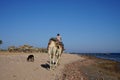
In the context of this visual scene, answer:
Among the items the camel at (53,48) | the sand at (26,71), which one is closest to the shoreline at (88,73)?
the sand at (26,71)

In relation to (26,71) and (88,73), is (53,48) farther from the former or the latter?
(88,73)

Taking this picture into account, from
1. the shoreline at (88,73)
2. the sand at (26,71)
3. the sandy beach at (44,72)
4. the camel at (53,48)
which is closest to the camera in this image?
the sand at (26,71)

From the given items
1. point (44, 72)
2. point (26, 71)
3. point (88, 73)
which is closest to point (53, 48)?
point (44, 72)

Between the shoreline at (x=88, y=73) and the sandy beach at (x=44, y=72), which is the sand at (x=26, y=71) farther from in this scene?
the shoreline at (x=88, y=73)

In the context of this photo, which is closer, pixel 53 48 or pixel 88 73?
pixel 53 48

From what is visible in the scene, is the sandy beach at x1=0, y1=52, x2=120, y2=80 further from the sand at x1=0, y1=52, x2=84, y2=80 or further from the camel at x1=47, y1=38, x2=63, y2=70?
the camel at x1=47, y1=38, x2=63, y2=70

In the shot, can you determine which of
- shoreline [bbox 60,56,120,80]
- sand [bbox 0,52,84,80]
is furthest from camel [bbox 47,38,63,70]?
shoreline [bbox 60,56,120,80]

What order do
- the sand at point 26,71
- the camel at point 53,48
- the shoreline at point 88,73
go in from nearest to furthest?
the sand at point 26,71 → the shoreline at point 88,73 → the camel at point 53,48

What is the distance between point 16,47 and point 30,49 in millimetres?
4094

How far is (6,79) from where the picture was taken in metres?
11.5

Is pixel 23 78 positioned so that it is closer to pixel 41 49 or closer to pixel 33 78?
pixel 33 78

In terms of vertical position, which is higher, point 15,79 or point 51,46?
point 51,46

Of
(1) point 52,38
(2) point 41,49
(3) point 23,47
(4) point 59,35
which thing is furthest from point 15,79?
(2) point 41,49

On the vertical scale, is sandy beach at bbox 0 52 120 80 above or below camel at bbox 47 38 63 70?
below
